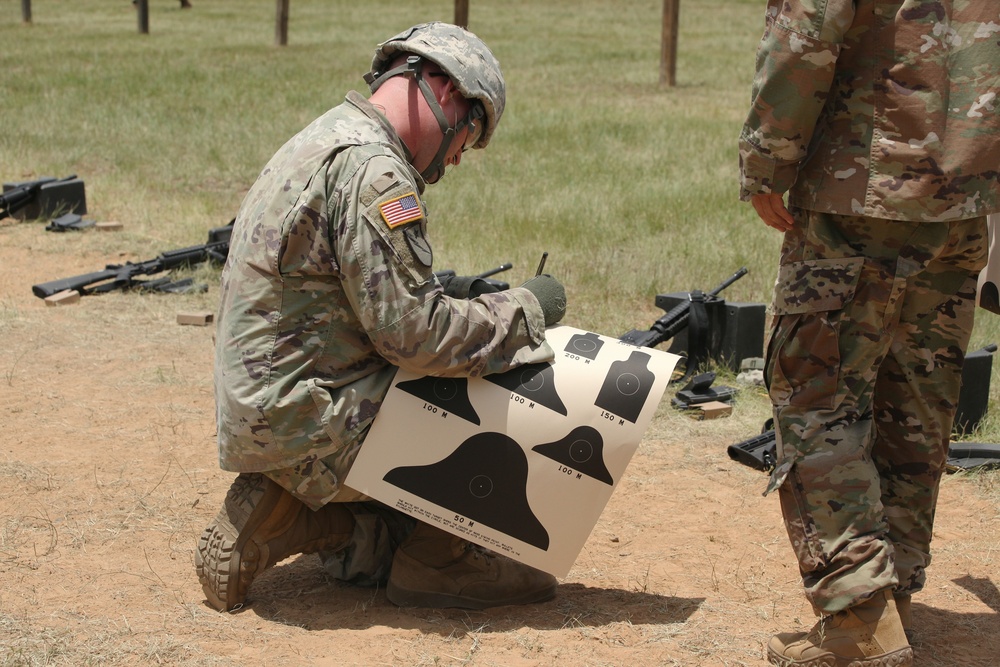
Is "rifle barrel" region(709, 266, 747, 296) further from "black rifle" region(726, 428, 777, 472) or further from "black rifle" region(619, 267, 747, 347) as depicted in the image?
"black rifle" region(726, 428, 777, 472)

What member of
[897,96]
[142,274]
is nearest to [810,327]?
[897,96]

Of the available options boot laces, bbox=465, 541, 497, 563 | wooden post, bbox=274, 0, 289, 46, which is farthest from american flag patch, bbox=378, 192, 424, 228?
wooden post, bbox=274, 0, 289, 46

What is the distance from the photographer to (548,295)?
3.59m

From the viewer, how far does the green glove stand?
3.58 meters

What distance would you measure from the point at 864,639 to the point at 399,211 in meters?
1.69

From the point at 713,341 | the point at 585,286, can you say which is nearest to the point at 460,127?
the point at 713,341

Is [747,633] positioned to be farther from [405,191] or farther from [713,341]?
[713,341]

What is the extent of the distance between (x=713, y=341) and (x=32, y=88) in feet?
49.6

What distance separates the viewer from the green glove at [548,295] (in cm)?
358

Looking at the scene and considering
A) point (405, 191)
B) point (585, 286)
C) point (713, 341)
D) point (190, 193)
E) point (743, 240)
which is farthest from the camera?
point (190, 193)

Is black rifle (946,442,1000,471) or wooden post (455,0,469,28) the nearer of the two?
black rifle (946,442,1000,471)

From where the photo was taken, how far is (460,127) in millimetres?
3430

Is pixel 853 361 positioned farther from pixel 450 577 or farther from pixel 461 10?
pixel 461 10

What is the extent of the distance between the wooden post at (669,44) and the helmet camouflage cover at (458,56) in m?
17.5
